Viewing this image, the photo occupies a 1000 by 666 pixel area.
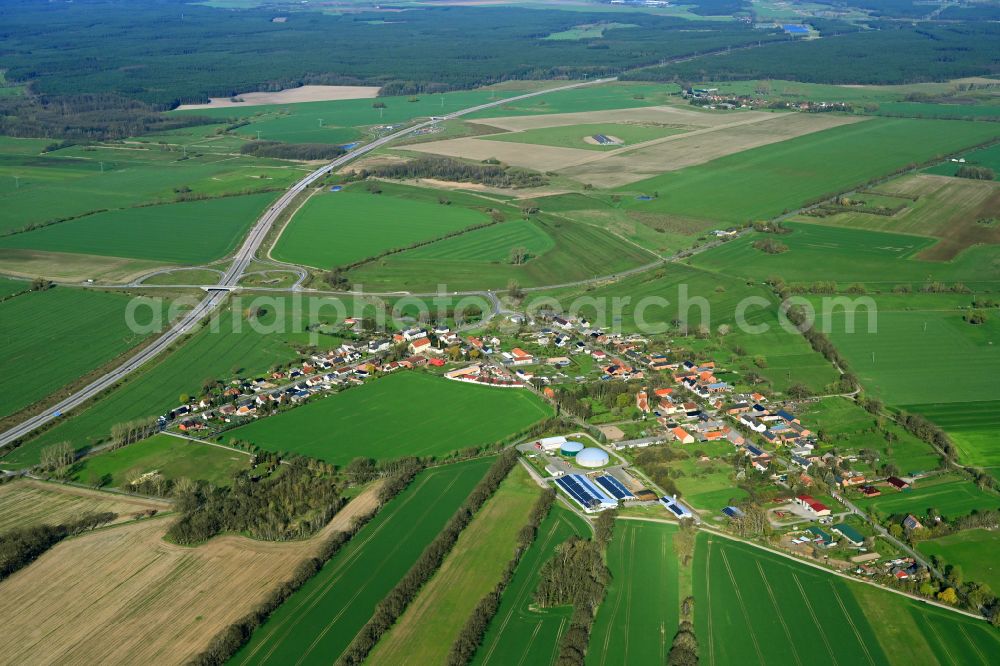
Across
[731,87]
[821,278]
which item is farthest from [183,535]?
[731,87]

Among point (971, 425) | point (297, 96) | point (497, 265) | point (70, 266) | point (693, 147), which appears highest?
point (297, 96)

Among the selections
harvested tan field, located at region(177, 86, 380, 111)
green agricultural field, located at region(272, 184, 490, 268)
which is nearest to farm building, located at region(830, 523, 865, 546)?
green agricultural field, located at region(272, 184, 490, 268)

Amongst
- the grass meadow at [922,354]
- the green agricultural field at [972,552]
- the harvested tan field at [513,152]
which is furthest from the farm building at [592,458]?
the harvested tan field at [513,152]

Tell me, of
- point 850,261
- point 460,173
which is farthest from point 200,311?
point 850,261

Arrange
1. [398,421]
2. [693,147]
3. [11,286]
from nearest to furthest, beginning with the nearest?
1. [398,421]
2. [11,286]
3. [693,147]

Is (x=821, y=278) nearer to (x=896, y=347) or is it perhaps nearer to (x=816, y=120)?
(x=896, y=347)

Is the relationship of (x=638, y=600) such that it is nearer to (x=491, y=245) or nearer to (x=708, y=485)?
(x=708, y=485)
